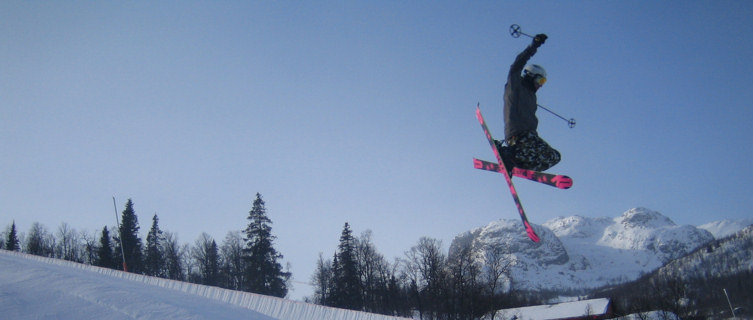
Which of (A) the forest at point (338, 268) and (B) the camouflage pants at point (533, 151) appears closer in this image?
(B) the camouflage pants at point (533, 151)

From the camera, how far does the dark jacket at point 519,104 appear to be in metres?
7.25

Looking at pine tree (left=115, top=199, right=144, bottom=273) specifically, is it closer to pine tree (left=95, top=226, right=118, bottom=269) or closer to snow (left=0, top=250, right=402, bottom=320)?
pine tree (left=95, top=226, right=118, bottom=269)

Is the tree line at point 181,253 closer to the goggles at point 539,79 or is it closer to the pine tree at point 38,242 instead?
the pine tree at point 38,242

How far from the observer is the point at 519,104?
739cm

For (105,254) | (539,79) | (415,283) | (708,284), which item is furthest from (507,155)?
(708,284)

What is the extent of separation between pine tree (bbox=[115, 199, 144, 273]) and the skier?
65112 mm

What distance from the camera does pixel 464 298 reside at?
52.9m

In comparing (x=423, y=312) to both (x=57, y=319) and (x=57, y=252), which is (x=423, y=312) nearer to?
(x=57, y=319)

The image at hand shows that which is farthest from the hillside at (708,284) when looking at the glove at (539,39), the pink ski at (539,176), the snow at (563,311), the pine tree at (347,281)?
the glove at (539,39)

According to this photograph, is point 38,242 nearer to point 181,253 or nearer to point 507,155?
point 181,253

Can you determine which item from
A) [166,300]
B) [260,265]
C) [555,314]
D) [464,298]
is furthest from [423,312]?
[166,300]

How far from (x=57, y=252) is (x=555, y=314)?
90496 millimetres

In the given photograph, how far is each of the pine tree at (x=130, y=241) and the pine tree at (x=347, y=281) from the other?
30080 millimetres

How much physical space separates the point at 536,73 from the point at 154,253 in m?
71.3
